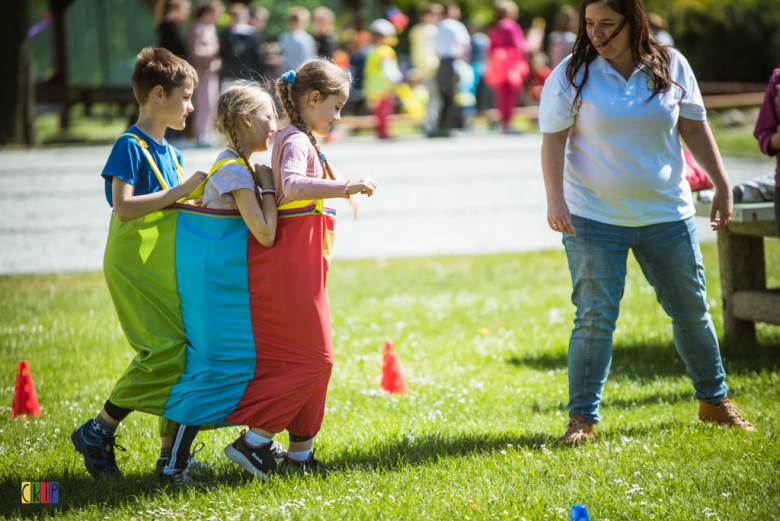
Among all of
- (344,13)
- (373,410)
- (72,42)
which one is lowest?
(373,410)

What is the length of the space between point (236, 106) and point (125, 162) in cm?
55

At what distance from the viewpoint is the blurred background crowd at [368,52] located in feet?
45.4

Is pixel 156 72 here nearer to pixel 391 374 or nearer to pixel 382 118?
pixel 391 374

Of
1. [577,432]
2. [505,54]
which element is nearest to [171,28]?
[505,54]

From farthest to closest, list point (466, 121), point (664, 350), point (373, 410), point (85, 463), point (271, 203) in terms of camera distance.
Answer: point (466, 121) → point (664, 350) → point (373, 410) → point (85, 463) → point (271, 203)

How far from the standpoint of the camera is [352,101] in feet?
64.4

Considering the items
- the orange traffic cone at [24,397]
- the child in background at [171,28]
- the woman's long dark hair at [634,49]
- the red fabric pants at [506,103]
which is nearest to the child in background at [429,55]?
the red fabric pants at [506,103]

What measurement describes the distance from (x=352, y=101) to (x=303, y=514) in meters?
17.4

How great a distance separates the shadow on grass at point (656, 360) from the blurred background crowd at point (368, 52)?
16.2 ft

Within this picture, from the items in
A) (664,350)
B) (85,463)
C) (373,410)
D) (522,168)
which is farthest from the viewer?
(522,168)

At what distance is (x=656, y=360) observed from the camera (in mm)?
5344

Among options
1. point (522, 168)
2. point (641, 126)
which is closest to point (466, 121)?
point (522, 168)

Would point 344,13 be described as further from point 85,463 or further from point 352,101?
point 85,463

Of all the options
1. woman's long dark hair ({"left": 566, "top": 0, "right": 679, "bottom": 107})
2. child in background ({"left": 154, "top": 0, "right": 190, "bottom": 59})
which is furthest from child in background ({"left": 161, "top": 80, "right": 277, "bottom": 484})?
child in background ({"left": 154, "top": 0, "right": 190, "bottom": 59})
